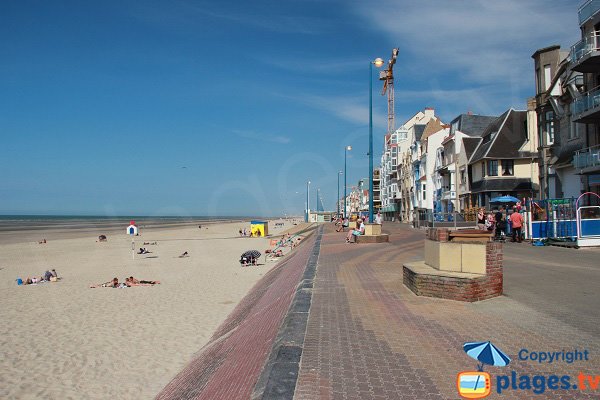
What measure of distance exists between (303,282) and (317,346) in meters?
4.81

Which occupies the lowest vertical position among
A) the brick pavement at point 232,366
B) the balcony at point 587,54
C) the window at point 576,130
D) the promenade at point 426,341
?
the brick pavement at point 232,366

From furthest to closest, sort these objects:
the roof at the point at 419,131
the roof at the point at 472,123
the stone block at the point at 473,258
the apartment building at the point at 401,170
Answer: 1. the apartment building at the point at 401,170
2. the roof at the point at 419,131
3. the roof at the point at 472,123
4. the stone block at the point at 473,258

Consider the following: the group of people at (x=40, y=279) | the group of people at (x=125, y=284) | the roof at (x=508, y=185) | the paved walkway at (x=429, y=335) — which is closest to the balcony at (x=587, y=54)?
the roof at (x=508, y=185)

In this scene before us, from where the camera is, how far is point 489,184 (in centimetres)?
3869

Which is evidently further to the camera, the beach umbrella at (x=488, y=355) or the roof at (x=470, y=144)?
the roof at (x=470, y=144)

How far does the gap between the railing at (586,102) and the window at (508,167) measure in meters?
13.6

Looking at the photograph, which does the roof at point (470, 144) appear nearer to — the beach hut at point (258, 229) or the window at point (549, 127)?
the window at point (549, 127)

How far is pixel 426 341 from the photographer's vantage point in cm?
574

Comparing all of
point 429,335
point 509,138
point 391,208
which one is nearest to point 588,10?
point 509,138

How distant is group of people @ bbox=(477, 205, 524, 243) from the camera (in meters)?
21.6

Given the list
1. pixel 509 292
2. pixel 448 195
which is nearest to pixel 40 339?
pixel 509 292

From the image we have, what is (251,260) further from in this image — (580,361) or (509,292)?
(580,361)

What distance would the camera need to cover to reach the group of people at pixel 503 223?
21641 mm

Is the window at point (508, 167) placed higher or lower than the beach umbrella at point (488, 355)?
higher
